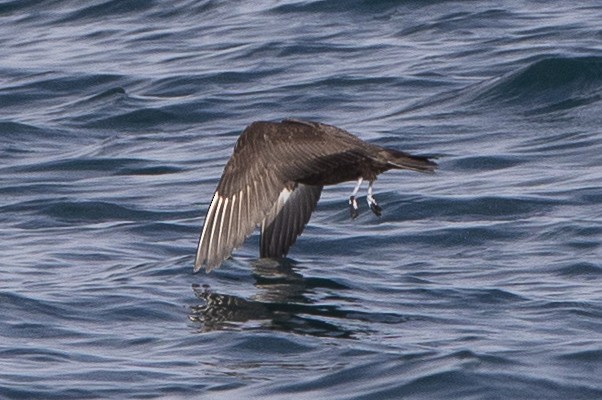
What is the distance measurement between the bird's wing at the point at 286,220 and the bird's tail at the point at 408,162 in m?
1.30

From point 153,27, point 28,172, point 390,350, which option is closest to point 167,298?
point 390,350

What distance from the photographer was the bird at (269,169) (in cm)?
970

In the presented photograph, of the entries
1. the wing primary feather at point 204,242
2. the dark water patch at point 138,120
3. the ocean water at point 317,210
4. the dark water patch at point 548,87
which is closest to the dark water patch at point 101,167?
the ocean water at point 317,210

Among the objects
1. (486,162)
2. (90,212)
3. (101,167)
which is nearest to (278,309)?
(90,212)

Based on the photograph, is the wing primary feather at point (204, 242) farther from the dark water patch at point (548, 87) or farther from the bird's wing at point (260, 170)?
the dark water patch at point (548, 87)

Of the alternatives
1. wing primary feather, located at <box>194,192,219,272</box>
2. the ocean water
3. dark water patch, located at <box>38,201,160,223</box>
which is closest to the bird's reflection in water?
the ocean water

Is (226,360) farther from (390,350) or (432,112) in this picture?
(432,112)

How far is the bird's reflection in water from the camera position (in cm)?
893

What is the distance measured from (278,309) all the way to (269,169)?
0.96 meters

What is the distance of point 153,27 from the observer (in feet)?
61.8

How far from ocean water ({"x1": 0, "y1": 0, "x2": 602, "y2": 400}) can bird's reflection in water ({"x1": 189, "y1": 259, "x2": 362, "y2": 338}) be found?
2cm

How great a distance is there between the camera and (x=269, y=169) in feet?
32.2

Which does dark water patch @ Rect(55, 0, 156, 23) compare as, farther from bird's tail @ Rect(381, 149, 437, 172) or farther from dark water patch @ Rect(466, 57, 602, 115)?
bird's tail @ Rect(381, 149, 437, 172)

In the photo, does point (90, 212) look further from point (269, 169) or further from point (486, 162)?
point (486, 162)
